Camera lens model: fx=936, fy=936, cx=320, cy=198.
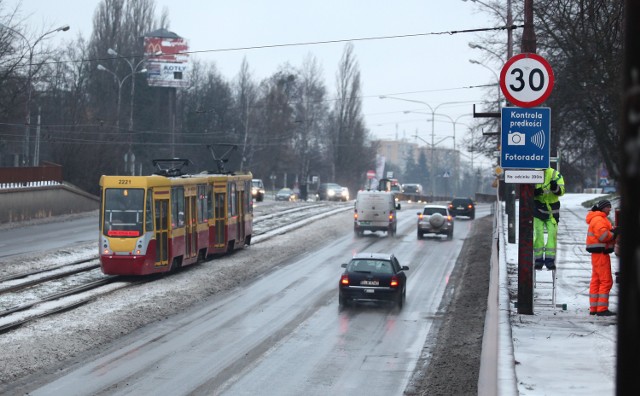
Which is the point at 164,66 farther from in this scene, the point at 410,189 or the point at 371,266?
the point at 371,266

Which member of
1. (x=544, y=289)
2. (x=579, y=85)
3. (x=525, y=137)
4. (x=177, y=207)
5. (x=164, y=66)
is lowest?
(x=544, y=289)

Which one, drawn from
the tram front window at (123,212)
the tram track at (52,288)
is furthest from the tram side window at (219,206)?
the tram front window at (123,212)

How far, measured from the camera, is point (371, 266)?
79.8ft

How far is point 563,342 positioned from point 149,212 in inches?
697

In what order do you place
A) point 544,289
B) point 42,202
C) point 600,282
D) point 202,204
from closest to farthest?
point 600,282
point 544,289
point 202,204
point 42,202

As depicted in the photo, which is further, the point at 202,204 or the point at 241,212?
the point at 241,212

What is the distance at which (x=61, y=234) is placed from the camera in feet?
142

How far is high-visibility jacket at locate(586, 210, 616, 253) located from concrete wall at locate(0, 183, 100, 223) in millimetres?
38128

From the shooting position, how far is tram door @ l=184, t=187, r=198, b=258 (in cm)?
3083

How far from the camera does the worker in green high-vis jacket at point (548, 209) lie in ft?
51.0

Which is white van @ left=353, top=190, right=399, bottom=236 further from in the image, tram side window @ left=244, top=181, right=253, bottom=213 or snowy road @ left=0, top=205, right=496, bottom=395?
snowy road @ left=0, top=205, right=496, bottom=395

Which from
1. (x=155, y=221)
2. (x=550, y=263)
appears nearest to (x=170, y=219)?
(x=155, y=221)

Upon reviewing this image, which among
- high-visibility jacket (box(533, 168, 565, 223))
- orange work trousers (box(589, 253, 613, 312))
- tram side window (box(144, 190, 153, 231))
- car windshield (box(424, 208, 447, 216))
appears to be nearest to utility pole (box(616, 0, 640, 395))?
orange work trousers (box(589, 253, 613, 312))

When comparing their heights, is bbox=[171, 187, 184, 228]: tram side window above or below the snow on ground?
above
